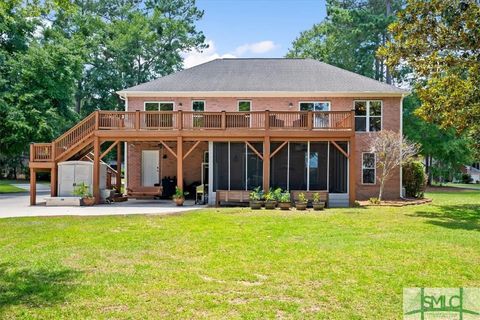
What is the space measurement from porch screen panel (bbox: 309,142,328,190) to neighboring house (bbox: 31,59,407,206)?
0.05 meters

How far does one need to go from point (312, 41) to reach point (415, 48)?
29.1 m

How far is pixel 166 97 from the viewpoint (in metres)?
21.8

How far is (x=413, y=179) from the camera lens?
2188 cm

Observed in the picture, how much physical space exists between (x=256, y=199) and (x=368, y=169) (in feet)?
25.1

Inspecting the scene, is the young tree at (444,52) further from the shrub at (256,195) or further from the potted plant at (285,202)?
the shrub at (256,195)

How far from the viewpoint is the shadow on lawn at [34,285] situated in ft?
18.0

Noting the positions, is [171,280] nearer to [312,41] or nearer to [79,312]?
[79,312]

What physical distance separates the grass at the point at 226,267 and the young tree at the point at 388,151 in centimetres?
740

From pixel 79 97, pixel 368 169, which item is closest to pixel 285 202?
pixel 368 169

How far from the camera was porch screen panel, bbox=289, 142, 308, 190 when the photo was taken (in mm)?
18609

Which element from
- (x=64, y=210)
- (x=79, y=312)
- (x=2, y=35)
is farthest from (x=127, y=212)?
(x=2, y=35)

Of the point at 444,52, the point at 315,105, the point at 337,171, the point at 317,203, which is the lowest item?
the point at 317,203

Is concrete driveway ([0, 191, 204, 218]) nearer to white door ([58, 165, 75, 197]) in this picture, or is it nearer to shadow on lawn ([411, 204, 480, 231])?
white door ([58, 165, 75, 197])

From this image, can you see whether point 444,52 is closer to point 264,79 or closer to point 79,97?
point 264,79
